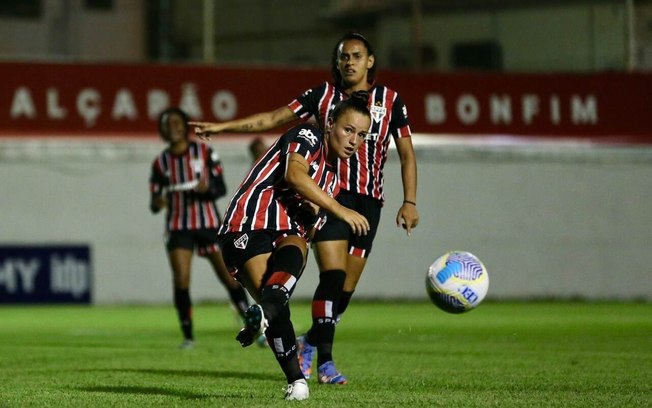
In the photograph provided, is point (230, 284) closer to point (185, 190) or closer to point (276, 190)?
point (185, 190)

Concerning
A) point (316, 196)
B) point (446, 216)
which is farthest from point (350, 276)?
point (446, 216)

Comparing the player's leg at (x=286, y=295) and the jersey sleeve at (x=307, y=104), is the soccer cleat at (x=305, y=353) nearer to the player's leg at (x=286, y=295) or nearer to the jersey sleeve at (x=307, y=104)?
the jersey sleeve at (x=307, y=104)

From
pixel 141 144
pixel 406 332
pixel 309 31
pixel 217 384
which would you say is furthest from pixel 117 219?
pixel 217 384

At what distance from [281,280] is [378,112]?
209cm

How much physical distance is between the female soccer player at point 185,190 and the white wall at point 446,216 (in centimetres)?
787

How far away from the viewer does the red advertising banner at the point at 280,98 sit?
2028 cm

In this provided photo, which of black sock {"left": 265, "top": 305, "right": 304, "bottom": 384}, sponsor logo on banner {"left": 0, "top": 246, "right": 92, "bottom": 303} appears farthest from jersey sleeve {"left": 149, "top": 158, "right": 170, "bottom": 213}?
sponsor logo on banner {"left": 0, "top": 246, "right": 92, "bottom": 303}

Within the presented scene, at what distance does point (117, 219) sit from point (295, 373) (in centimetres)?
1392

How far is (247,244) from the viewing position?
7.03 meters

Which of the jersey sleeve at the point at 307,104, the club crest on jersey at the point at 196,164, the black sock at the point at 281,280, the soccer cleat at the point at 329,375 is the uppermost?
the jersey sleeve at the point at 307,104

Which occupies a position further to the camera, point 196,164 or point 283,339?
point 196,164

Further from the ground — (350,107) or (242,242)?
(350,107)

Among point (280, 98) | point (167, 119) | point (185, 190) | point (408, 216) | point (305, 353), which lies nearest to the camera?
point (408, 216)

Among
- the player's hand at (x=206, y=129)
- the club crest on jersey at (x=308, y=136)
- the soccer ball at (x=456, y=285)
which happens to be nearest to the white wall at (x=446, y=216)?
the soccer ball at (x=456, y=285)
